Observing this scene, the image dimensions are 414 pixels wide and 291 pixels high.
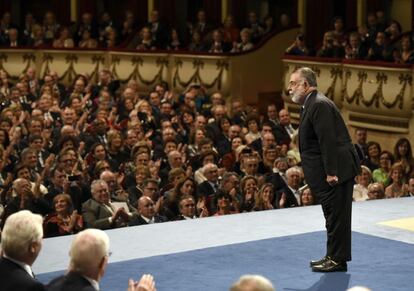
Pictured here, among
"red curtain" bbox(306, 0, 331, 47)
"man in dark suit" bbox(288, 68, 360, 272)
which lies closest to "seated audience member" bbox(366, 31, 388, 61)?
"red curtain" bbox(306, 0, 331, 47)

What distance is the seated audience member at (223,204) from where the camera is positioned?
8.97 m

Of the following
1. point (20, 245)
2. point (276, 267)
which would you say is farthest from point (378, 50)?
point (20, 245)

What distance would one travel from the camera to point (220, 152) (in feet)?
39.9

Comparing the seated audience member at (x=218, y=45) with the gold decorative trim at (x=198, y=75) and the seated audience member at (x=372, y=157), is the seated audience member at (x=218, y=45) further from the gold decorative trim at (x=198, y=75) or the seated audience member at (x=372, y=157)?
the seated audience member at (x=372, y=157)

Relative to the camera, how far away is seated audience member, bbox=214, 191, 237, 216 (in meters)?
8.97

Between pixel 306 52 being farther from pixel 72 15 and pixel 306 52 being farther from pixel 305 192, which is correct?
pixel 72 15

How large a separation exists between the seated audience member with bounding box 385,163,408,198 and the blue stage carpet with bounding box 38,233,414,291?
3297 mm

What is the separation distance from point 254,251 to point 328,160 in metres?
1.01

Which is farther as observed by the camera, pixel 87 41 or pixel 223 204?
pixel 87 41

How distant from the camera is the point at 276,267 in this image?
6129 millimetres

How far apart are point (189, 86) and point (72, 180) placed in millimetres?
6754

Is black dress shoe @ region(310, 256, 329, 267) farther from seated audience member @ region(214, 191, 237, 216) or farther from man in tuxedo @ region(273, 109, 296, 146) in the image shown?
man in tuxedo @ region(273, 109, 296, 146)

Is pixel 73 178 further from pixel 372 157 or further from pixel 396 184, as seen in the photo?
pixel 372 157

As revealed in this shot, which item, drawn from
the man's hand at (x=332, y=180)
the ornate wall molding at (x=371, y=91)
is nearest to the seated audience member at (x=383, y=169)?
the ornate wall molding at (x=371, y=91)
